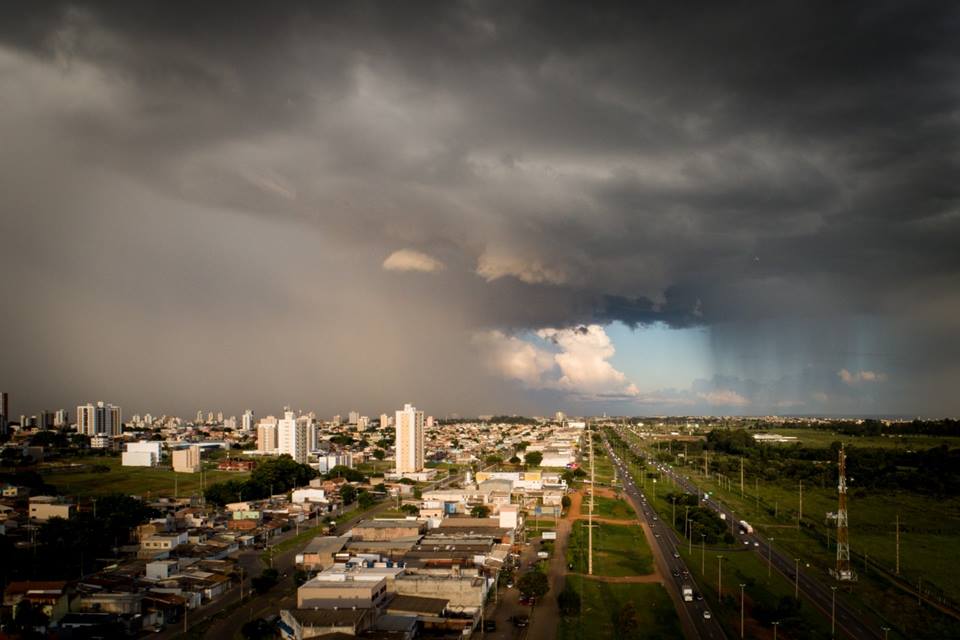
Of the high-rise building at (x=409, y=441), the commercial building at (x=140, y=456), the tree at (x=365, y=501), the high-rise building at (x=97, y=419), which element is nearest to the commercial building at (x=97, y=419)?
the high-rise building at (x=97, y=419)

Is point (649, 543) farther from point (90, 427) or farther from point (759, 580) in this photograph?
point (90, 427)

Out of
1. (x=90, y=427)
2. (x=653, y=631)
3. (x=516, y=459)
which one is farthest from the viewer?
(x=90, y=427)

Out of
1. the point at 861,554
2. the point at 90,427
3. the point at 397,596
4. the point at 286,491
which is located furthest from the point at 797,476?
the point at 90,427

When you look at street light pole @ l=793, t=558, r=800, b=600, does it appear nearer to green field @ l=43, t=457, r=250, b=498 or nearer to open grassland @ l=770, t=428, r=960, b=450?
green field @ l=43, t=457, r=250, b=498

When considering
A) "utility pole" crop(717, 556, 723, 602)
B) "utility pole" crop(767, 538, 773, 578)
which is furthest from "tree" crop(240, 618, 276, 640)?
"utility pole" crop(767, 538, 773, 578)

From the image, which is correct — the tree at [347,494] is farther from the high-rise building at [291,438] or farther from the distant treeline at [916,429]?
the distant treeline at [916,429]

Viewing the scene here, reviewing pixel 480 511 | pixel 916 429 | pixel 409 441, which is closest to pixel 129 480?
pixel 409 441
